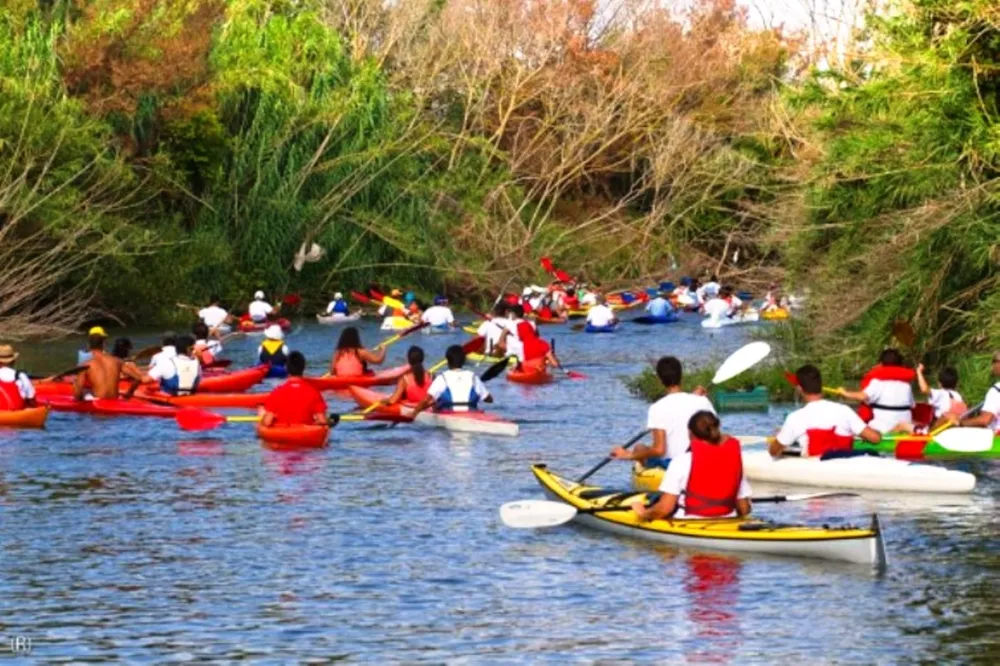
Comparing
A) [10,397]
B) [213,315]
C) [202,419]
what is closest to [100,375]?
[10,397]

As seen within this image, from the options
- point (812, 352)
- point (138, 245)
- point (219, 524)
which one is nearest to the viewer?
point (219, 524)

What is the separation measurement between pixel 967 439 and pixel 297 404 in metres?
6.85

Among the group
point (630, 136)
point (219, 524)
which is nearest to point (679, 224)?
point (630, 136)

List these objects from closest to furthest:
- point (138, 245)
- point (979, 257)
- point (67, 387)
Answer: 1. point (979, 257)
2. point (67, 387)
3. point (138, 245)

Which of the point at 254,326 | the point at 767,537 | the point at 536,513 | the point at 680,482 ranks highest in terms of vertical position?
the point at 254,326

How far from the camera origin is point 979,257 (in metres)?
24.2

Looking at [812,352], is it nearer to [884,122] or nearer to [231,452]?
[884,122]

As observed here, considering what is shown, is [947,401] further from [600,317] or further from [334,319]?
[334,319]

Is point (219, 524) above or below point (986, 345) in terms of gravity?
below

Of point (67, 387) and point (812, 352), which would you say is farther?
point (812, 352)

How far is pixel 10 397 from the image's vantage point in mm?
22797

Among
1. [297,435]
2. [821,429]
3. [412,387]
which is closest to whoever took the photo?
[821,429]

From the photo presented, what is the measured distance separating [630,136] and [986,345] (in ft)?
120

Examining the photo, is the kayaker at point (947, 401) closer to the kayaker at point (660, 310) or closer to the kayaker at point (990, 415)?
the kayaker at point (990, 415)
